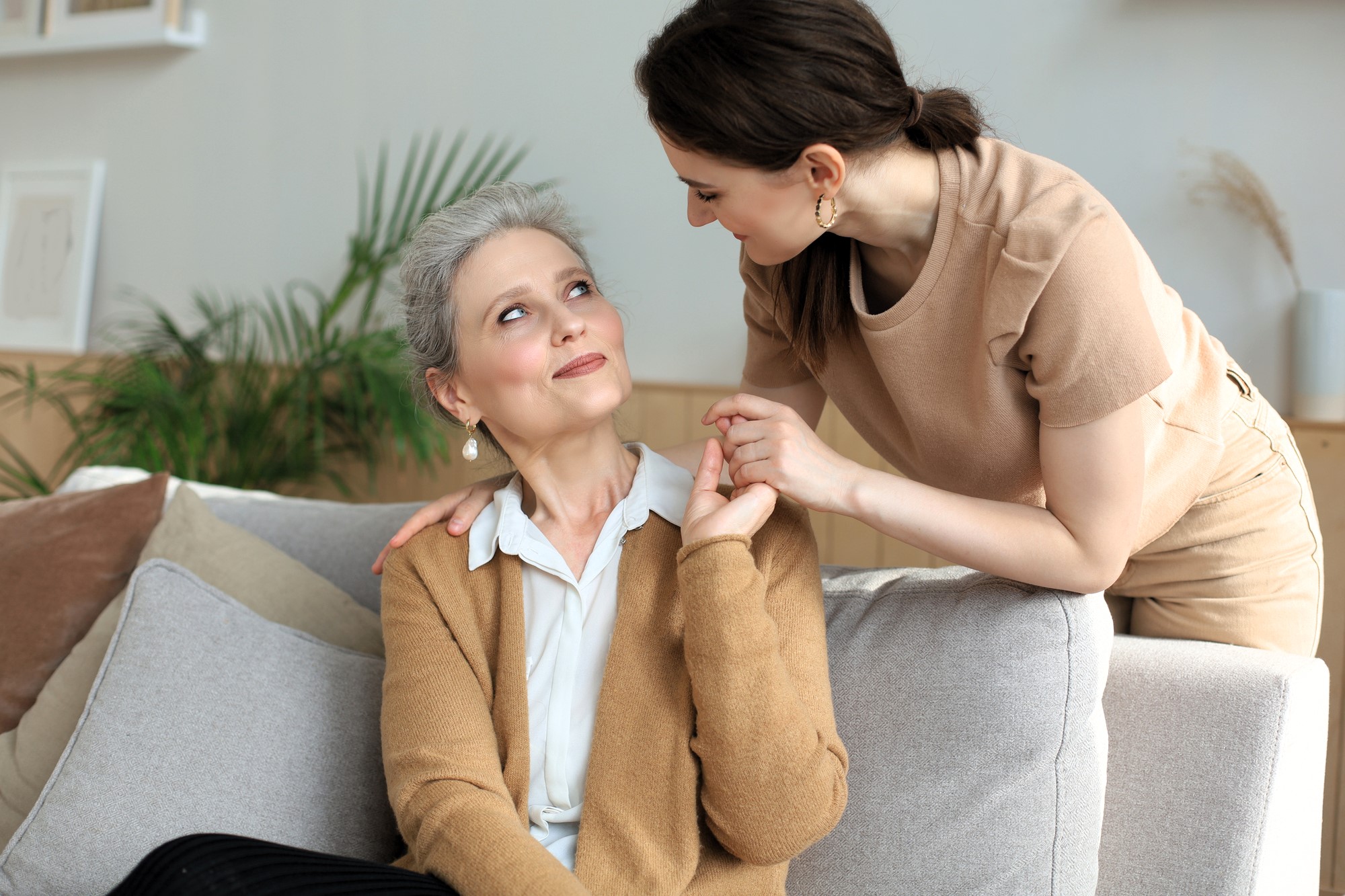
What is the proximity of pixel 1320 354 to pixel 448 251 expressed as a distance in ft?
5.62

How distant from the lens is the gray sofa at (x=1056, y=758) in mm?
1302

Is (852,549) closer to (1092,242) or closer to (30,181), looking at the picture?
(1092,242)

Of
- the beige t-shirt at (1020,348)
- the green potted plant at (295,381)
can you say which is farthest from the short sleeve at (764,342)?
the green potted plant at (295,381)

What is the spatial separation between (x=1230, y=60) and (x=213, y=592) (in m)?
2.18

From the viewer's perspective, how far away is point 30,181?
390 cm

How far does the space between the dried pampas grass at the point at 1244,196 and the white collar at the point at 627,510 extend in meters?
1.45

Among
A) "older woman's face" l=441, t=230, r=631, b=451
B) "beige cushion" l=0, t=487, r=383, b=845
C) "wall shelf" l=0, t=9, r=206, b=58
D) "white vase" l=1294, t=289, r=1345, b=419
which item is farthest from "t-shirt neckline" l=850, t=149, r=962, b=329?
"wall shelf" l=0, t=9, r=206, b=58

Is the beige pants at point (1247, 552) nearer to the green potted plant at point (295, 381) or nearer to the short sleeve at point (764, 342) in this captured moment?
the short sleeve at point (764, 342)

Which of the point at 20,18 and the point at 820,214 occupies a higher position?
the point at 20,18

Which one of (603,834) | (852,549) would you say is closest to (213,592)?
(603,834)

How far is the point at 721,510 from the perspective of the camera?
1279 mm

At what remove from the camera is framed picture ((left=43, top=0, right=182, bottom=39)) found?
3.54 m

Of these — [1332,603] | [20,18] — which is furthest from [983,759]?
[20,18]

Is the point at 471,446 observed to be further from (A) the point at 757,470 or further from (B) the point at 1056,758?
(B) the point at 1056,758
